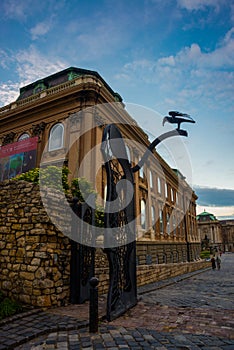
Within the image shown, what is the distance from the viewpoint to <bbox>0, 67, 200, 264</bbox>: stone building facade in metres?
15.3

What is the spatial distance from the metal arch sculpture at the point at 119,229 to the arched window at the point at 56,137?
9998 mm

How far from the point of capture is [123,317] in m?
5.68

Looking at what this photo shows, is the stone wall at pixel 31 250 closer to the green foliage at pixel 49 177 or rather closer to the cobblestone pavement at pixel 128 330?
the cobblestone pavement at pixel 128 330

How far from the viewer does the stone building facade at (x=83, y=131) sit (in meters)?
15.3

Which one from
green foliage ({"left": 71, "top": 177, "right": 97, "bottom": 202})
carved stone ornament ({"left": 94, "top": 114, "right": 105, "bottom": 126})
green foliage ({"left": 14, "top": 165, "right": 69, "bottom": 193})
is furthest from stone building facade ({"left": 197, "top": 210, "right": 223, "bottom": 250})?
green foliage ({"left": 14, "top": 165, "right": 69, "bottom": 193})

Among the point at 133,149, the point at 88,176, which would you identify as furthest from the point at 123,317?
the point at 133,149

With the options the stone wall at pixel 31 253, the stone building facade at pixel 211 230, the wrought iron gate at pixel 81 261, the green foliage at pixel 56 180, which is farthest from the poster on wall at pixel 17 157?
the stone building facade at pixel 211 230

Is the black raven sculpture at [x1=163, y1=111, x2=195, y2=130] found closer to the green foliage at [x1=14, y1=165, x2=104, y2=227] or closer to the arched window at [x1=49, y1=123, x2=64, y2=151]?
the green foliage at [x1=14, y1=165, x2=104, y2=227]

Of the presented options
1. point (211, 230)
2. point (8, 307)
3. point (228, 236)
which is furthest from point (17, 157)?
point (228, 236)

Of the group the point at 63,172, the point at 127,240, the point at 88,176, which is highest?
the point at 88,176

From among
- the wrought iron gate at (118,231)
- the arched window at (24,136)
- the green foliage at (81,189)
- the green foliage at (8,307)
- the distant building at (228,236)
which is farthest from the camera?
the distant building at (228,236)

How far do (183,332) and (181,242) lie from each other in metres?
26.7

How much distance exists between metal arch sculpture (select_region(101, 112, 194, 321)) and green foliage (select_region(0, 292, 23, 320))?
7.20ft

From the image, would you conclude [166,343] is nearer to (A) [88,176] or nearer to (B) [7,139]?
(A) [88,176]
